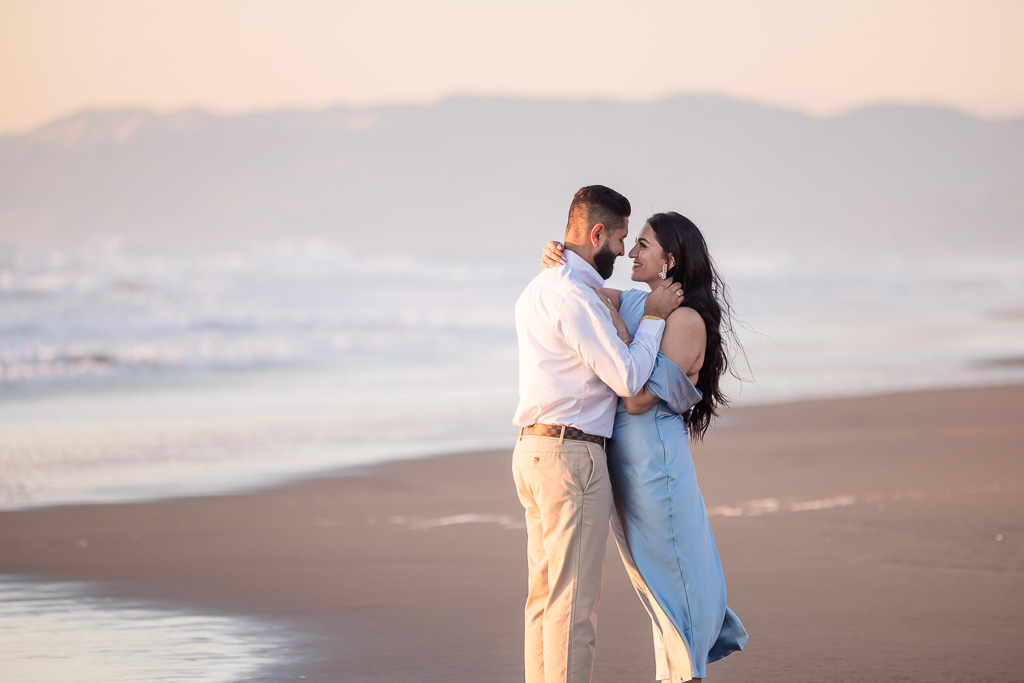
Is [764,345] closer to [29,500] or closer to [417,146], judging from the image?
[29,500]

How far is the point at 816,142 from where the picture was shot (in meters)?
135

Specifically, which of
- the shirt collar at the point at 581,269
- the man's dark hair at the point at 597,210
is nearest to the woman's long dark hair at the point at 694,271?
the man's dark hair at the point at 597,210

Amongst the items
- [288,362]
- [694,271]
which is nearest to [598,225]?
[694,271]

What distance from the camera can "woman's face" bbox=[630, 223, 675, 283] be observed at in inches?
151

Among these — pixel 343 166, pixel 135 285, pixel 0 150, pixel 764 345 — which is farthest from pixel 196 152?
pixel 764 345

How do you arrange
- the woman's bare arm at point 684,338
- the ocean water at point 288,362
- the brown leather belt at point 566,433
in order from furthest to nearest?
the ocean water at point 288,362
the woman's bare arm at point 684,338
the brown leather belt at point 566,433

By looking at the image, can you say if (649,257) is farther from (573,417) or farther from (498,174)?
(498,174)

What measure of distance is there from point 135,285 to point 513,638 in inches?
968

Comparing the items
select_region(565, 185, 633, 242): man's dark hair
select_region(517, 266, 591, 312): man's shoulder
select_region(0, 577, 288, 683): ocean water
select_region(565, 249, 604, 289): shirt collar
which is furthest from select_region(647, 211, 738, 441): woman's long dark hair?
select_region(0, 577, 288, 683): ocean water

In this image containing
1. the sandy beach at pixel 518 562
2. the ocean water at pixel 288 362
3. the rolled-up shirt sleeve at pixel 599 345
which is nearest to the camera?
the rolled-up shirt sleeve at pixel 599 345

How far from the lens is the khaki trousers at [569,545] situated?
3.59 metres

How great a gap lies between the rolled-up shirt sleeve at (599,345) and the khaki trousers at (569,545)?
24 cm

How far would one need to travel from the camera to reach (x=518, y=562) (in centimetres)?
621

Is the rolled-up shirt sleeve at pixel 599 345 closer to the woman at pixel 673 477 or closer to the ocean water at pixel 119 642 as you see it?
the woman at pixel 673 477
